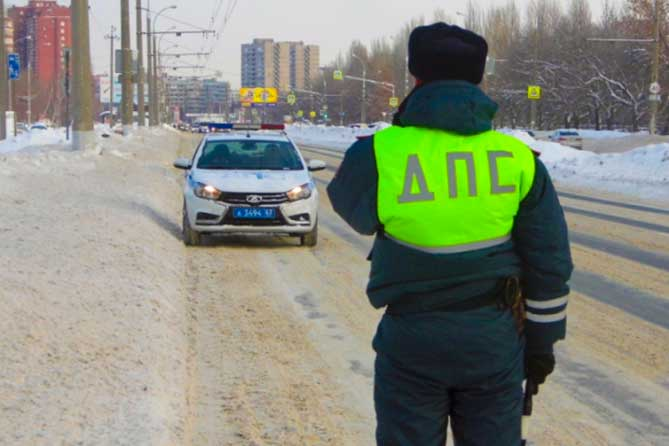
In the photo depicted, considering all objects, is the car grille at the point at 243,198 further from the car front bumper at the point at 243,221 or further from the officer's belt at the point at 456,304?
the officer's belt at the point at 456,304

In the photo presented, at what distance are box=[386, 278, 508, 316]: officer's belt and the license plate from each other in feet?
33.7

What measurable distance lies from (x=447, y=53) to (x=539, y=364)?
103 centimetres

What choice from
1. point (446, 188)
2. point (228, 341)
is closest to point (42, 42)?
point (228, 341)

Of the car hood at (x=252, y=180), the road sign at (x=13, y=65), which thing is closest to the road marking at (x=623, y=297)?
the car hood at (x=252, y=180)

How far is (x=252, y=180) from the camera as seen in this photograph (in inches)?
546

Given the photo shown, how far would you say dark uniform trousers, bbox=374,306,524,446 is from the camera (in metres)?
3.12

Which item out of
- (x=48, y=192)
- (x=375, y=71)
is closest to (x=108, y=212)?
(x=48, y=192)

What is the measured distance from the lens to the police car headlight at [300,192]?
1366 centimetres

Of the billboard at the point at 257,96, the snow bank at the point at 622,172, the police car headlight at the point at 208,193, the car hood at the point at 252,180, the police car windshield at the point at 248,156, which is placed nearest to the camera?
the police car headlight at the point at 208,193

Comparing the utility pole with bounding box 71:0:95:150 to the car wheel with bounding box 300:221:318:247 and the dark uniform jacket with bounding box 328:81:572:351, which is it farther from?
the dark uniform jacket with bounding box 328:81:572:351

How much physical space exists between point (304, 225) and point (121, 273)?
4.18 metres

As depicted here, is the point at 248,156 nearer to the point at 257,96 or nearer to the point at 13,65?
the point at 13,65

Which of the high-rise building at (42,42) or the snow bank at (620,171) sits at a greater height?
the high-rise building at (42,42)

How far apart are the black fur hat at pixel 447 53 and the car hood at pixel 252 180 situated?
33.8 feet
